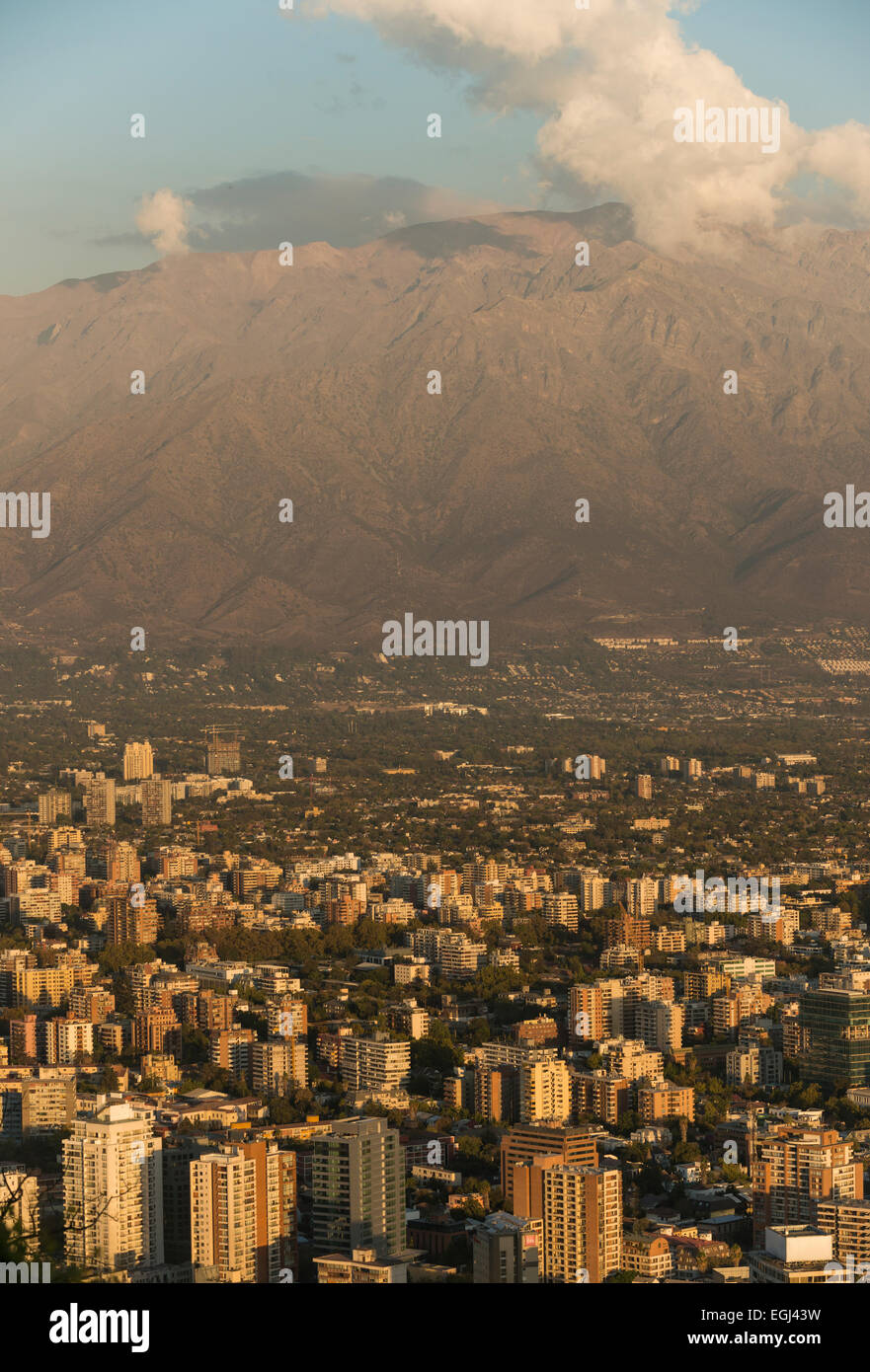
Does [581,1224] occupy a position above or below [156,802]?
below

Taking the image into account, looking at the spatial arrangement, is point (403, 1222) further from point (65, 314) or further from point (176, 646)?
point (65, 314)

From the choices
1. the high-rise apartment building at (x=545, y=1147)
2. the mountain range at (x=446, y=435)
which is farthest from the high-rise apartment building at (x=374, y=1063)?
the mountain range at (x=446, y=435)

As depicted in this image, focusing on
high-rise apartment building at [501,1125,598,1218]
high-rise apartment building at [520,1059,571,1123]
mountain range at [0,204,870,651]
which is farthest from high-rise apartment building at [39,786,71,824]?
mountain range at [0,204,870,651]

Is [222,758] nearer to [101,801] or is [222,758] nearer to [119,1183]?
[101,801]

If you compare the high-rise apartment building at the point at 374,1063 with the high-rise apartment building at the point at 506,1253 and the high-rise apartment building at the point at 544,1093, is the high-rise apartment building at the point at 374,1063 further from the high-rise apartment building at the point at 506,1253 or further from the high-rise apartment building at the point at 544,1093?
the high-rise apartment building at the point at 506,1253

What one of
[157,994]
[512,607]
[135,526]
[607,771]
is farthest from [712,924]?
[135,526]

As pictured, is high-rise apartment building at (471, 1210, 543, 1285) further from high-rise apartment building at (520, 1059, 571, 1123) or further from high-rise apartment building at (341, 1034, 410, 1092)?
high-rise apartment building at (341, 1034, 410, 1092)

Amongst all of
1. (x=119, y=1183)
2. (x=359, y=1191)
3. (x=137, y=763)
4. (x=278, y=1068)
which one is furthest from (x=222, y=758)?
(x=119, y=1183)
